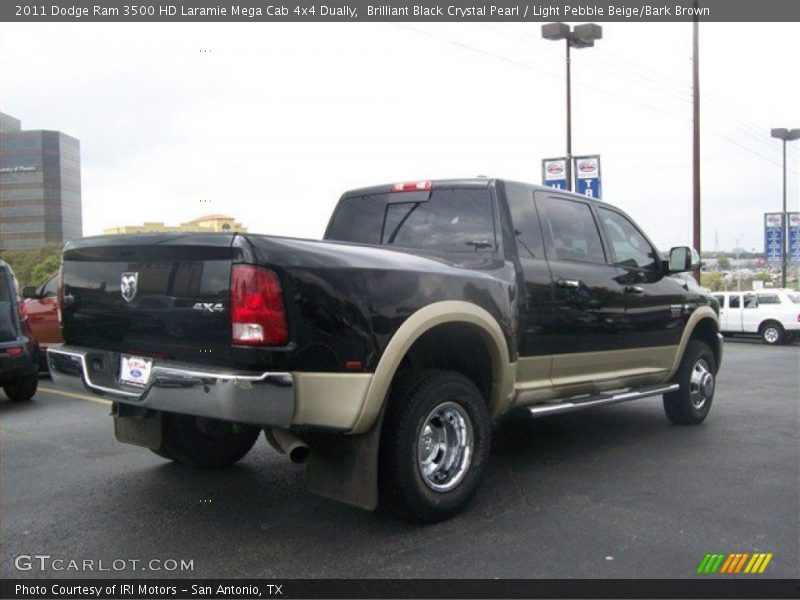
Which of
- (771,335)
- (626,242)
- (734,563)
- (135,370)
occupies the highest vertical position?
(626,242)

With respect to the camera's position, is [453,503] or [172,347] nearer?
[172,347]

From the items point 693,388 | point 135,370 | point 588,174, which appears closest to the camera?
point 135,370

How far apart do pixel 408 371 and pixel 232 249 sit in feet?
4.13

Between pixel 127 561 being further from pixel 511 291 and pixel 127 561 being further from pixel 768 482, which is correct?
pixel 768 482

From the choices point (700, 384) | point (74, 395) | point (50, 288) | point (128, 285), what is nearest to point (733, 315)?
point (700, 384)

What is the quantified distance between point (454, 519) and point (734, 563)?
1439mm

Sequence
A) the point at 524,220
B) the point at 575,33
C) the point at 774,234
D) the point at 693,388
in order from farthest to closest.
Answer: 1. the point at 774,234
2. the point at 575,33
3. the point at 693,388
4. the point at 524,220

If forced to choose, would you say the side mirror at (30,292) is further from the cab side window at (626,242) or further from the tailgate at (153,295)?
the cab side window at (626,242)

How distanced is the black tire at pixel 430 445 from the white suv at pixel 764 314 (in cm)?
1729

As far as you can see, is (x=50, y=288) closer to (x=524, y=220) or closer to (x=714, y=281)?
(x=524, y=220)

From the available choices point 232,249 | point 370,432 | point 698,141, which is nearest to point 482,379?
point 370,432

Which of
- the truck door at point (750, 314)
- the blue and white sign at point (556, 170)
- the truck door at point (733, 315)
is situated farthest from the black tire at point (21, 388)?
the truck door at point (733, 315)

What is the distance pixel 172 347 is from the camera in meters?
3.46

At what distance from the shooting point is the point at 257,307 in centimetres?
316
